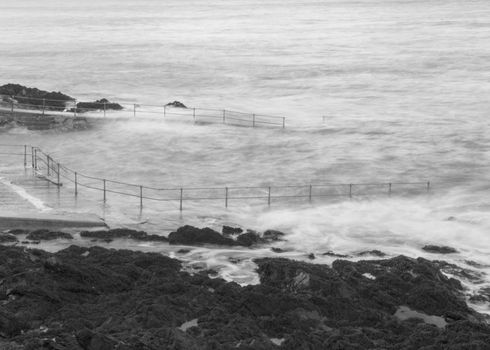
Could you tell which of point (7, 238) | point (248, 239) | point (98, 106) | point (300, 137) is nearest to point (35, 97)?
point (98, 106)

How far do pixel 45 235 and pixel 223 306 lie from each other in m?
7.03

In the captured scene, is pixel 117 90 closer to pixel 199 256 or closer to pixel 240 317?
pixel 199 256

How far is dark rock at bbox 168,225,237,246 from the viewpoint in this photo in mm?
22359

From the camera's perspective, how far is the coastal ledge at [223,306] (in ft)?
48.7

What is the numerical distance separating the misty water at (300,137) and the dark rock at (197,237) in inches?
22.4

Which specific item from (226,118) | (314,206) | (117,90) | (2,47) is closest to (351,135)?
(226,118)

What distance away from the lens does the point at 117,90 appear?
54.7 metres

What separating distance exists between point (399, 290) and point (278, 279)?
247 centimetres

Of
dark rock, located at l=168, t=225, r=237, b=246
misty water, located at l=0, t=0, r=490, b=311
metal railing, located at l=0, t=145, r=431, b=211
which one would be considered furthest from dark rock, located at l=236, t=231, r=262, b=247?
metal railing, located at l=0, t=145, r=431, b=211

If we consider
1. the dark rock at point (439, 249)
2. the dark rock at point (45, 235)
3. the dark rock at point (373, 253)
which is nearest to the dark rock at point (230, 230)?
the dark rock at point (373, 253)

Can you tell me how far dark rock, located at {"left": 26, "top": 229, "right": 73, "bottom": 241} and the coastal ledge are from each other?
6.45 feet

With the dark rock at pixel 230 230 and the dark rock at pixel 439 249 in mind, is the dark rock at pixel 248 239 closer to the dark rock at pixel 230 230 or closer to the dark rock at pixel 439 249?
the dark rock at pixel 230 230

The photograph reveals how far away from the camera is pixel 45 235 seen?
72.5ft

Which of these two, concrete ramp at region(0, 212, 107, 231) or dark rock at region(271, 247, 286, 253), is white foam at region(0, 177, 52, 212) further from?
dark rock at region(271, 247, 286, 253)
